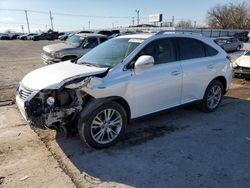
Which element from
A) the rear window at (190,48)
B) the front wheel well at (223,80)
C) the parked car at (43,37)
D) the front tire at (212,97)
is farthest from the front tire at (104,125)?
the parked car at (43,37)

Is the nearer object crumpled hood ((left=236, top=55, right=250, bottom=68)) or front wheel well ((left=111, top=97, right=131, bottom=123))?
front wheel well ((left=111, top=97, right=131, bottom=123))

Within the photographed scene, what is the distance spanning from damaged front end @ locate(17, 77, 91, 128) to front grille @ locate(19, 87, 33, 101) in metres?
0.03

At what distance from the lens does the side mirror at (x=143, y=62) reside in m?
4.66

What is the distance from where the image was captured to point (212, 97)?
21.3 feet

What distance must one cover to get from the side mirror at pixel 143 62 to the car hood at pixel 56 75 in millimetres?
535

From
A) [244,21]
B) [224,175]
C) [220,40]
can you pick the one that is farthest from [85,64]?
[244,21]

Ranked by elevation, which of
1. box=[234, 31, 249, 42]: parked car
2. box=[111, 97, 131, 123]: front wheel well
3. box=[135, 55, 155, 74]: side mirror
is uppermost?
box=[135, 55, 155, 74]: side mirror

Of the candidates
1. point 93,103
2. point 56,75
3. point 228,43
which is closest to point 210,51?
point 93,103

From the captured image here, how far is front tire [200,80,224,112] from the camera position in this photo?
628cm

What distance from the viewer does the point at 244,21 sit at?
76.8 m

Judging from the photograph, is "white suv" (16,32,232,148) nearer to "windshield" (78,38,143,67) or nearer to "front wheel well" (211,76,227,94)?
"windshield" (78,38,143,67)

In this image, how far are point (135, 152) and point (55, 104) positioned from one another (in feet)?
4.71

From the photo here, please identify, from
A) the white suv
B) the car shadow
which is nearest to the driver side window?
the white suv

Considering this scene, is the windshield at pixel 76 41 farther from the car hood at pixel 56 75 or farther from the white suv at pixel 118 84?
the car hood at pixel 56 75
